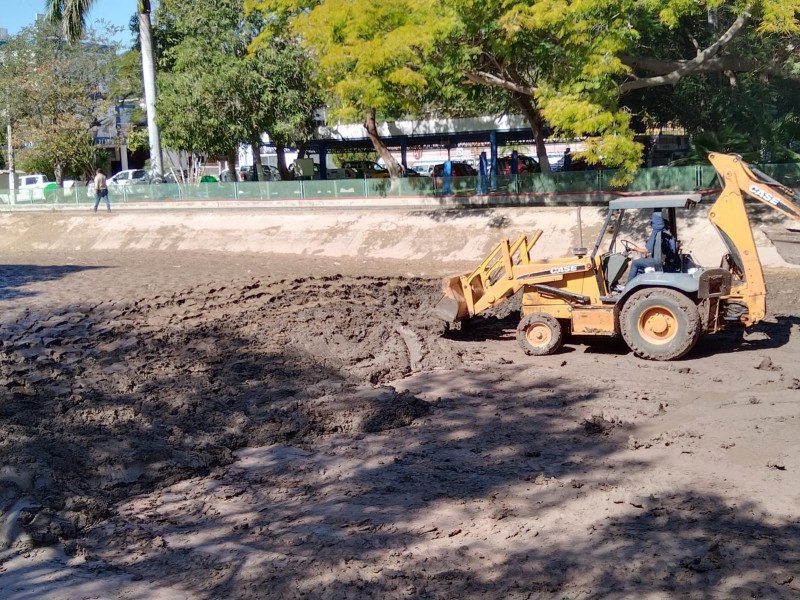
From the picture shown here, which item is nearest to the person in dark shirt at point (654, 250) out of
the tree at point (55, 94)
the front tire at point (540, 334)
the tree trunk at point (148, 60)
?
the front tire at point (540, 334)

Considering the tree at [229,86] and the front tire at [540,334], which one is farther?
the tree at [229,86]

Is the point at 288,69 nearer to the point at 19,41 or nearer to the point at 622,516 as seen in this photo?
the point at 19,41

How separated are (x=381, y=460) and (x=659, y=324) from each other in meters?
5.06

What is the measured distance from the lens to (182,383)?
11133 mm

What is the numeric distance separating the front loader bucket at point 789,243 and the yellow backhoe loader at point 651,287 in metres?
0.02

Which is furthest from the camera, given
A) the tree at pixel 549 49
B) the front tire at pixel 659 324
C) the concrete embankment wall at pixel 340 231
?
the concrete embankment wall at pixel 340 231

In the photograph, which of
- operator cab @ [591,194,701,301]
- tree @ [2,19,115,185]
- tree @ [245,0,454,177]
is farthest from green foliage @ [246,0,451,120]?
tree @ [2,19,115,185]

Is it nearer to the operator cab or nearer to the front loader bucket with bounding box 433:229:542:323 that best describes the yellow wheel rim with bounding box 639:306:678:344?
the operator cab

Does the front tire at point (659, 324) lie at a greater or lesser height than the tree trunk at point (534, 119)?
lesser

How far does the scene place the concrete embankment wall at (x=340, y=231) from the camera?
23.5 m

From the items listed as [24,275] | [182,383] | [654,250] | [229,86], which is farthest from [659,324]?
[229,86]

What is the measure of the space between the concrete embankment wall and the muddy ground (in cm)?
857

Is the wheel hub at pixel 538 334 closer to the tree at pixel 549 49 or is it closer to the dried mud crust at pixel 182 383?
the dried mud crust at pixel 182 383

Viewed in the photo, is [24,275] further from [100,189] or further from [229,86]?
[229,86]
